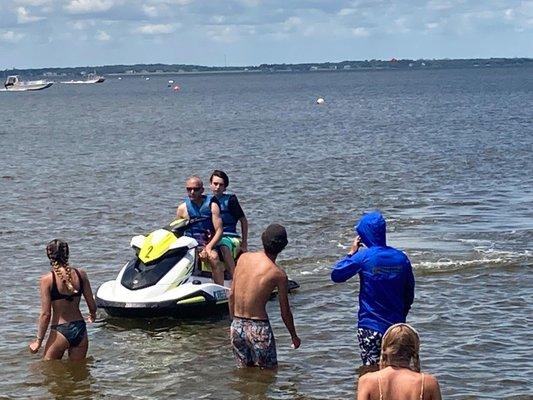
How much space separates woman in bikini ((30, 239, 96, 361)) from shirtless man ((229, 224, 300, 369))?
4.49ft

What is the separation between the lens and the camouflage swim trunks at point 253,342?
9031mm

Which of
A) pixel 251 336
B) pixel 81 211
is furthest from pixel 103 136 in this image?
pixel 251 336

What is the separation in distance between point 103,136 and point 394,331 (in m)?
49.1

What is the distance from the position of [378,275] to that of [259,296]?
1.20 m

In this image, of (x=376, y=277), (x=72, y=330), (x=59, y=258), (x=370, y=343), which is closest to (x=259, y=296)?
(x=370, y=343)

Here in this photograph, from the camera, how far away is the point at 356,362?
1079 cm

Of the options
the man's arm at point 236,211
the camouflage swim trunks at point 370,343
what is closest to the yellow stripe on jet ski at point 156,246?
the man's arm at point 236,211

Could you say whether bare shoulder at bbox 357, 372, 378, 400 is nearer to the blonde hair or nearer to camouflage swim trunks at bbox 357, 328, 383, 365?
the blonde hair

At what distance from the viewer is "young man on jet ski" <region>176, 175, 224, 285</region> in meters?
11.8

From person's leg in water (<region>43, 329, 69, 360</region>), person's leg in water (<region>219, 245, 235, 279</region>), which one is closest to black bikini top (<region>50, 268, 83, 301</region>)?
person's leg in water (<region>43, 329, 69, 360</region>)

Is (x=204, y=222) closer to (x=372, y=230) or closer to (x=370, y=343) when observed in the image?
(x=370, y=343)

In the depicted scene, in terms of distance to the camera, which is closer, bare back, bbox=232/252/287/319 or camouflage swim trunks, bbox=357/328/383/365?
camouflage swim trunks, bbox=357/328/383/365

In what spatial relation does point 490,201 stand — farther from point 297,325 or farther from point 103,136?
point 103,136

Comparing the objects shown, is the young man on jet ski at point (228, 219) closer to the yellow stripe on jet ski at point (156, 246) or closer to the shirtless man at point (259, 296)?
the yellow stripe on jet ski at point (156, 246)
